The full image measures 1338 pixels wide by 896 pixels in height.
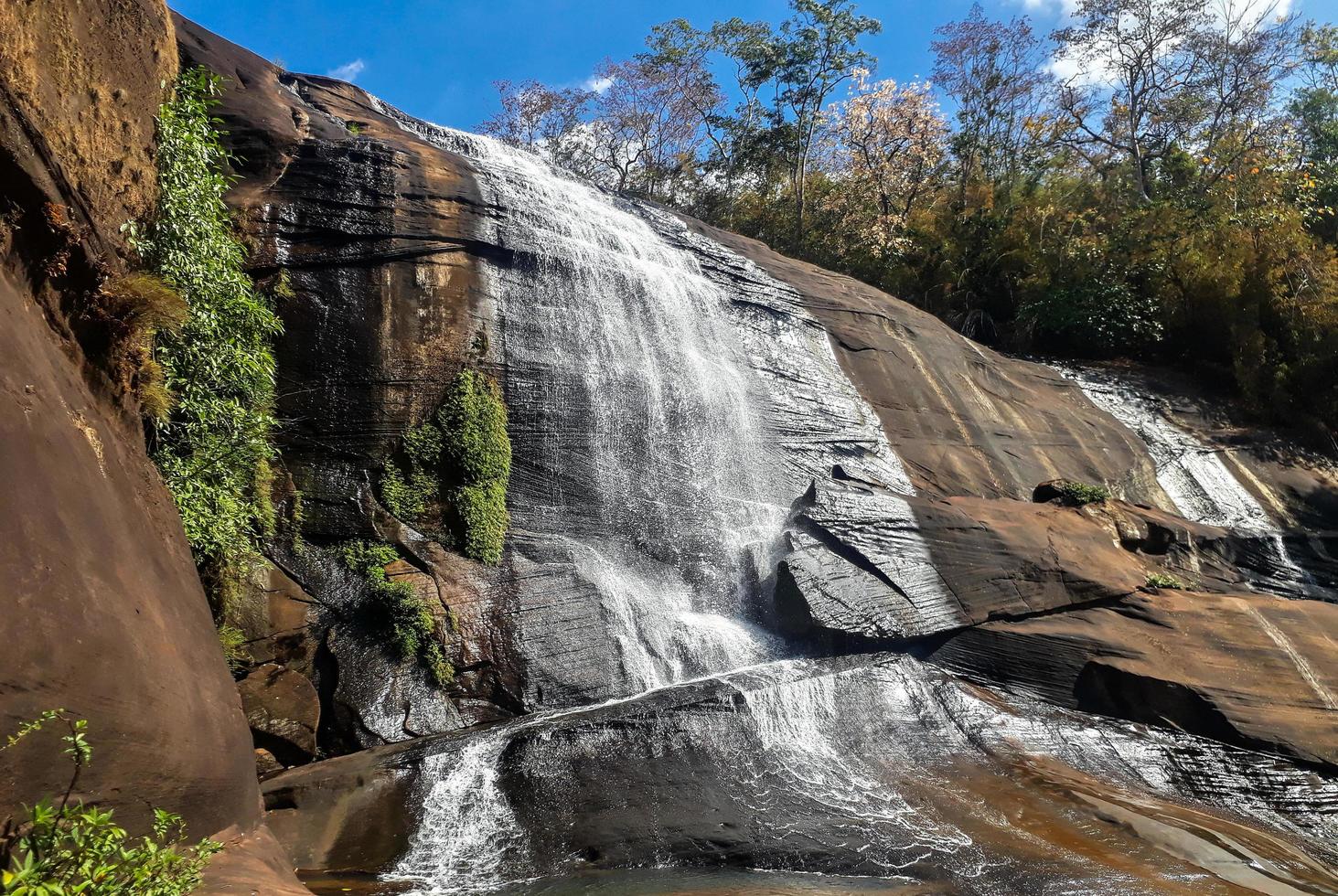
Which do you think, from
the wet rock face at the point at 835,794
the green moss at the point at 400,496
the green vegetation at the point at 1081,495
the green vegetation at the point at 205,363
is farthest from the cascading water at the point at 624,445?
the green vegetation at the point at 1081,495

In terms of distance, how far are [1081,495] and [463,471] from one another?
9282mm

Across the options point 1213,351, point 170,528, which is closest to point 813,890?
point 170,528

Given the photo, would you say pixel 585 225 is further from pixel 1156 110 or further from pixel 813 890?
pixel 1156 110

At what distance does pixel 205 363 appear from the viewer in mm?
8602

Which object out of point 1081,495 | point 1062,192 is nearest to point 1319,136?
point 1062,192

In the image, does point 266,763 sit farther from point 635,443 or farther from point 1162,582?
point 1162,582

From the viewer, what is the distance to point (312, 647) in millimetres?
8383

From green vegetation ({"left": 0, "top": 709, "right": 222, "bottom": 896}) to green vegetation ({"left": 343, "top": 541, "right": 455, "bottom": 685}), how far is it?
478 centimetres

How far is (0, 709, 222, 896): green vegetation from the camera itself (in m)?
3.12

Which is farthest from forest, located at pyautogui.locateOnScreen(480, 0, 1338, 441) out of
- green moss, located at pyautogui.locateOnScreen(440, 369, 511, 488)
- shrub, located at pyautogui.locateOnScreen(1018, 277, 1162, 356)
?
green moss, located at pyautogui.locateOnScreen(440, 369, 511, 488)

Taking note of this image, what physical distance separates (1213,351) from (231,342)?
21.4 m

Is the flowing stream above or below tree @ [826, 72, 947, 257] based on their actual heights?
below

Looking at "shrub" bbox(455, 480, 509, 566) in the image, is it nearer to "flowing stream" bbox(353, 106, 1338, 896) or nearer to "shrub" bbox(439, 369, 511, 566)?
"shrub" bbox(439, 369, 511, 566)

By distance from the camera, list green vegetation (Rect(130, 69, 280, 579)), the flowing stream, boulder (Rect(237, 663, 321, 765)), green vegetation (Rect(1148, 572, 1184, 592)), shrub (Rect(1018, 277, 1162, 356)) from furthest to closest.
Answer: shrub (Rect(1018, 277, 1162, 356))
green vegetation (Rect(1148, 572, 1184, 592))
green vegetation (Rect(130, 69, 280, 579))
boulder (Rect(237, 663, 321, 765))
the flowing stream
